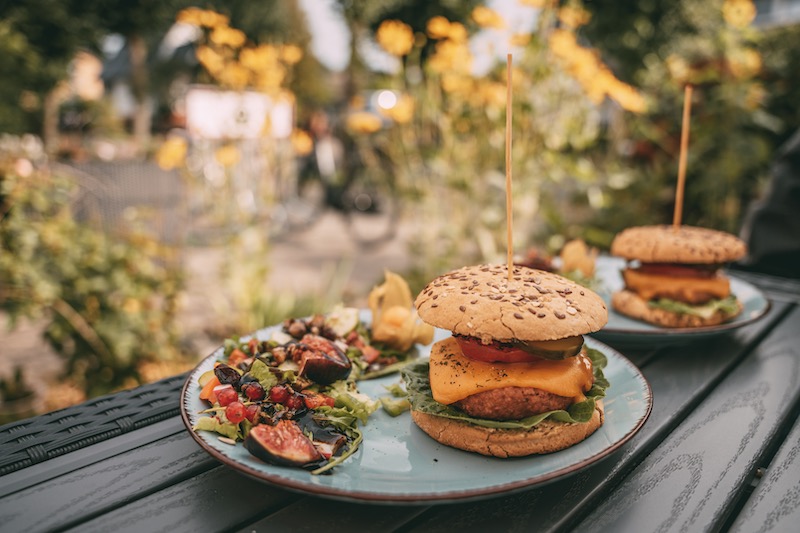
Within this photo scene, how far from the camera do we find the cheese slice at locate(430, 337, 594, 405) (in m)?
1.51

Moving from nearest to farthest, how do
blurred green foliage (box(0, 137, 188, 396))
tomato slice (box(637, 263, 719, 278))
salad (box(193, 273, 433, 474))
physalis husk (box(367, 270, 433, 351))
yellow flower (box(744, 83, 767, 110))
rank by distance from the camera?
salad (box(193, 273, 433, 474)) < physalis husk (box(367, 270, 433, 351)) < tomato slice (box(637, 263, 719, 278)) < blurred green foliage (box(0, 137, 188, 396)) < yellow flower (box(744, 83, 767, 110))

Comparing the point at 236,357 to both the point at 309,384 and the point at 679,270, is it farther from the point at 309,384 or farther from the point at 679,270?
the point at 679,270

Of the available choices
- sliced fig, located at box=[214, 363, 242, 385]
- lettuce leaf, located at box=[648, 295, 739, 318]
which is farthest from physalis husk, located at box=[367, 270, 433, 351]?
lettuce leaf, located at box=[648, 295, 739, 318]

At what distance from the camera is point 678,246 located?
2.35 meters

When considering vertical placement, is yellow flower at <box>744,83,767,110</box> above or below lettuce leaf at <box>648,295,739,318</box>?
above

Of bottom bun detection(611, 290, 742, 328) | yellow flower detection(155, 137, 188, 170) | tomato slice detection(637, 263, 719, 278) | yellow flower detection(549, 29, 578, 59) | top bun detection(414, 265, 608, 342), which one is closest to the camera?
top bun detection(414, 265, 608, 342)

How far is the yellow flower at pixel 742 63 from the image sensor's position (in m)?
5.23

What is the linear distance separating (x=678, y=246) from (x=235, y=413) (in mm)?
1809

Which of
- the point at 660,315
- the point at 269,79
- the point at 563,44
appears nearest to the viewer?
the point at 660,315

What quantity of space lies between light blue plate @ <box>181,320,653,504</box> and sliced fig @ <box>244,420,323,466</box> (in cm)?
2

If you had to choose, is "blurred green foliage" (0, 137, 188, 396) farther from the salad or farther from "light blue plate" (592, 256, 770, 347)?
"light blue plate" (592, 256, 770, 347)

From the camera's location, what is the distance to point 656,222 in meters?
6.34

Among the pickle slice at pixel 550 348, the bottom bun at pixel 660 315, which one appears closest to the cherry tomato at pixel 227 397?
the pickle slice at pixel 550 348

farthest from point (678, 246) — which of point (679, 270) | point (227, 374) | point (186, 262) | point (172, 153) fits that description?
point (186, 262)
